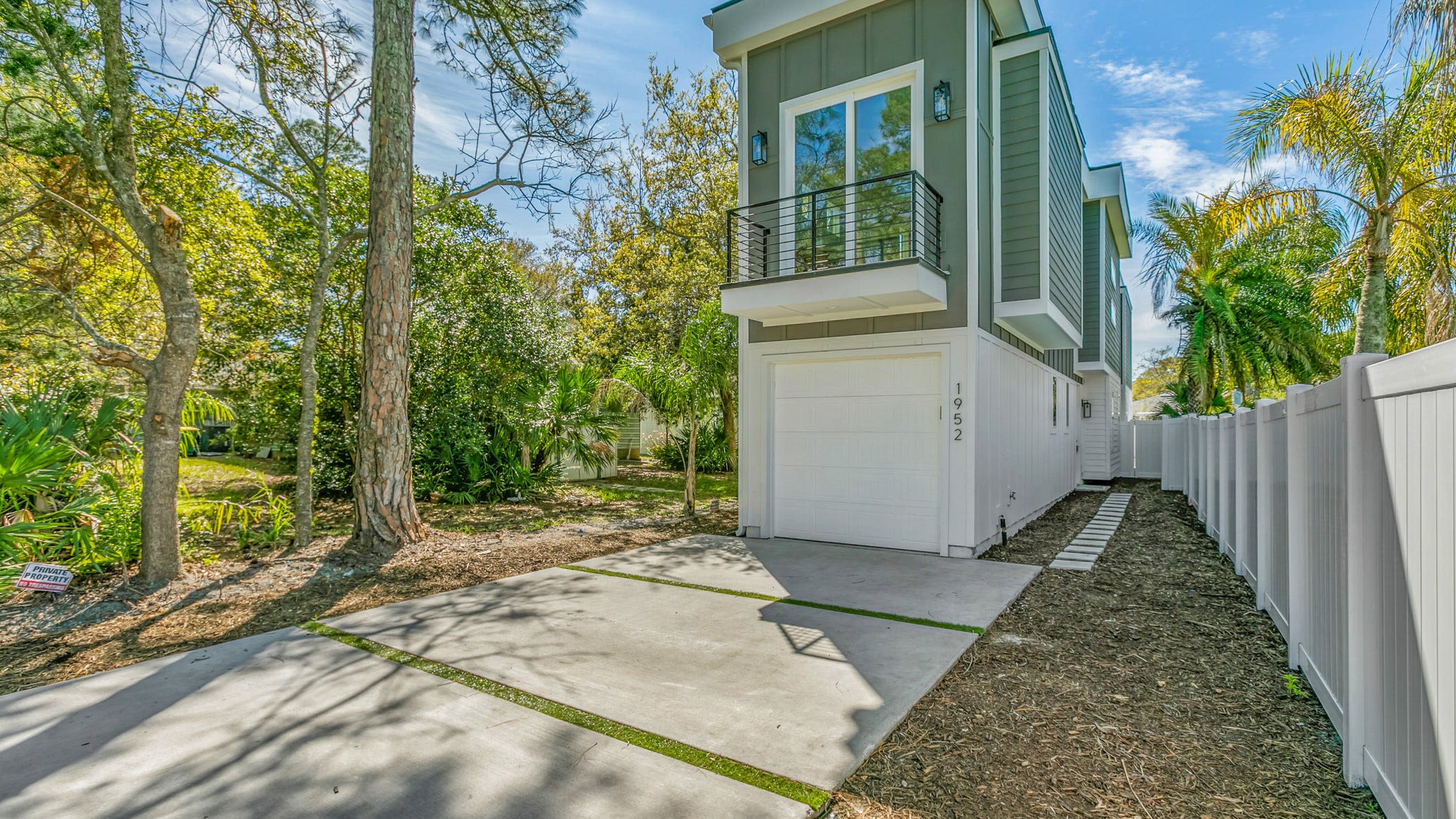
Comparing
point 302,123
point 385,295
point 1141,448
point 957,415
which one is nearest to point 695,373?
point 957,415

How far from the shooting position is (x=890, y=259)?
709 cm

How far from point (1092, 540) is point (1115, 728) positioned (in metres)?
5.48

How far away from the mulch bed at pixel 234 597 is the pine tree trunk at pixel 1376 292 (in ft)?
28.3

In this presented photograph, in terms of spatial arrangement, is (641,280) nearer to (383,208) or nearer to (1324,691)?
(383,208)

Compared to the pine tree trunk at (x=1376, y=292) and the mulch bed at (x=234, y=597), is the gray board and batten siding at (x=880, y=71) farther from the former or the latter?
the pine tree trunk at (x=1376, y=292)

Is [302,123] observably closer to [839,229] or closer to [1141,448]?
[839,229]

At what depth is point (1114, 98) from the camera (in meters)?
13.3

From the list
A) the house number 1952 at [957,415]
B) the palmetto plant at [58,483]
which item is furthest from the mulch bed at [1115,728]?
the palmetto plant at [58,483]

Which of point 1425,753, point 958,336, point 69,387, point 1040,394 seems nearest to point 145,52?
point 69,387

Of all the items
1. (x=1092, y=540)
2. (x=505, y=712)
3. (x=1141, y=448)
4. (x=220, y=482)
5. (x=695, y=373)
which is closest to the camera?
(x=505, y=712)

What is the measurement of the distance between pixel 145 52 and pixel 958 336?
334 inches

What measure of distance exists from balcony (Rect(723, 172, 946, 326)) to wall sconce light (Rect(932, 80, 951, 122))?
71 centimetres

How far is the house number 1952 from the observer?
6918 millimetres

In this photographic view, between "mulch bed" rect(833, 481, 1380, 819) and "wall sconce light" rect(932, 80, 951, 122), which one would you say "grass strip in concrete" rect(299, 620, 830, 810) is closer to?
"mulch bed" rect(833, 481, 1380, 819)
